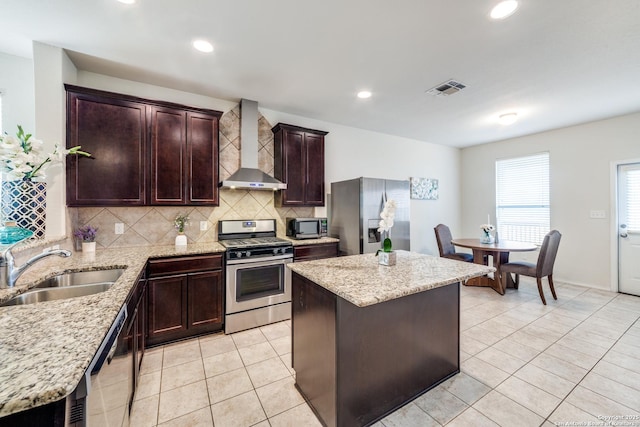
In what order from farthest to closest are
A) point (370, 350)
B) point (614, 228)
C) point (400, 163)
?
point (400, 163)
point (614, 228)
point (370, 350)

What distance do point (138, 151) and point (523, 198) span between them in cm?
635

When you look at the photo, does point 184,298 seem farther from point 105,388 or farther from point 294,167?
point 294,167

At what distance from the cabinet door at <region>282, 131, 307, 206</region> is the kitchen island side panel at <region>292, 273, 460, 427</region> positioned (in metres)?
1.74

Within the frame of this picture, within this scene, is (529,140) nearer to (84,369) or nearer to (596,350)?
(596,350)

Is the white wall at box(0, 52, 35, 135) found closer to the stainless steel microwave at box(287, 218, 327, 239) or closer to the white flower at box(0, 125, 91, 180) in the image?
the white flower at box(0, 125, 91, 180)

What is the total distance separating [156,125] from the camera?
271 cm

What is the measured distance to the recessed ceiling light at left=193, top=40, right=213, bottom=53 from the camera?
7.20ft

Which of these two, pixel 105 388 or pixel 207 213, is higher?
pixel 207 213

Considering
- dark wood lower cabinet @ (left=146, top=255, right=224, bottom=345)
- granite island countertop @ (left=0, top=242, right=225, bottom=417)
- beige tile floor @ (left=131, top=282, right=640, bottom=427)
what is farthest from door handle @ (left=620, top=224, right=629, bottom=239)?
granite island countertop @ (left=0, top=242, right=225, bottom=417)

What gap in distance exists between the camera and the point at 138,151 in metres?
2.63

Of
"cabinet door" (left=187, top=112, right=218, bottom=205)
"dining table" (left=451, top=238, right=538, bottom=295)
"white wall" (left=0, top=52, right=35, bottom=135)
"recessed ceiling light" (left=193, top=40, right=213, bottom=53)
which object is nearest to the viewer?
"recessed ceiling light" (left=193, top=40, right=213, bottom=53)

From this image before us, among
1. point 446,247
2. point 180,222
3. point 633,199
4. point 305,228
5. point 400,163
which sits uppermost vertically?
point 400,163

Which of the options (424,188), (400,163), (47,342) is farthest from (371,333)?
(424,188)


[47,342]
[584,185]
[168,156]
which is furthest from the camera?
[584,185]
